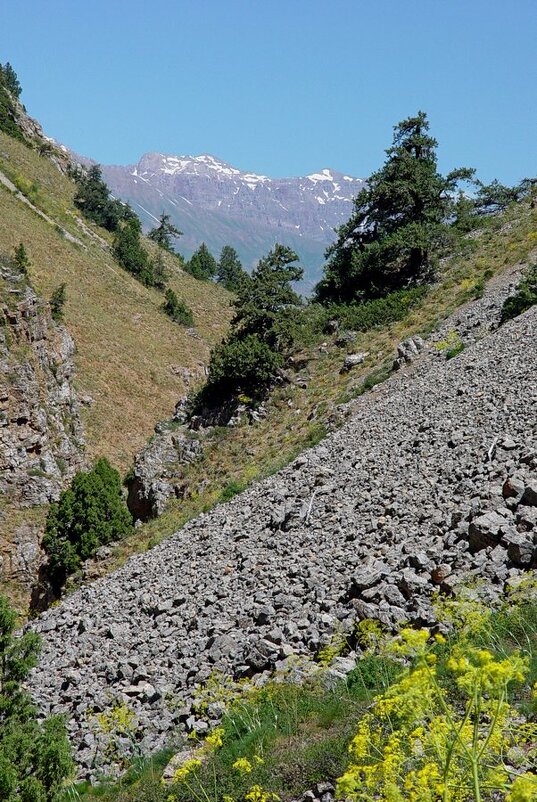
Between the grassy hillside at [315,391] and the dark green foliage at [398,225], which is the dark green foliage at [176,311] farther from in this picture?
the grassy hillside at [315,391]

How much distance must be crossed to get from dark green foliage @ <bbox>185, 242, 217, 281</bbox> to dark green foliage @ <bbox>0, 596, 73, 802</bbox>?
6741 cm

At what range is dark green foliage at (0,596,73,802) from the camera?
856cm

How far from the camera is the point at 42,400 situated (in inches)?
1453

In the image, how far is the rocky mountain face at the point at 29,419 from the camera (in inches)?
1244

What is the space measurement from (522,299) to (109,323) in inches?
1376

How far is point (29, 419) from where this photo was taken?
115 ft

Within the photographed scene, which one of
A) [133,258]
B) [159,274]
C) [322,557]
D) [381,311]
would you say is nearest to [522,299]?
[381,311]

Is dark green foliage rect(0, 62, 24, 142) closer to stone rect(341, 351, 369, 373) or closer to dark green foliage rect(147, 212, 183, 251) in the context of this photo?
dark green foliage rect(147, 212, 183, 251)

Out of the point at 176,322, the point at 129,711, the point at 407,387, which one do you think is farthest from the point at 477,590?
the point at 176,322

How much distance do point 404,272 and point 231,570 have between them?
2762 cm

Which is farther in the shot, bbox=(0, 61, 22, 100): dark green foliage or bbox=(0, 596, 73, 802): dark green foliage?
bbox=(0, 61, 22, 100): dark green foliage

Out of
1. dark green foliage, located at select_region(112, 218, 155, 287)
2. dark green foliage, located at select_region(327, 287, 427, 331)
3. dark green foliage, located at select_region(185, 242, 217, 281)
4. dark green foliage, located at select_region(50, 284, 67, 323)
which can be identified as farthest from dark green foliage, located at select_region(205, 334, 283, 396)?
dark green foliage, located at select_region(185, 242, 217, 281)

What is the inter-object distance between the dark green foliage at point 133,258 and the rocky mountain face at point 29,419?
22852 mm

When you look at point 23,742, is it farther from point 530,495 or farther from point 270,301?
point 270,301
